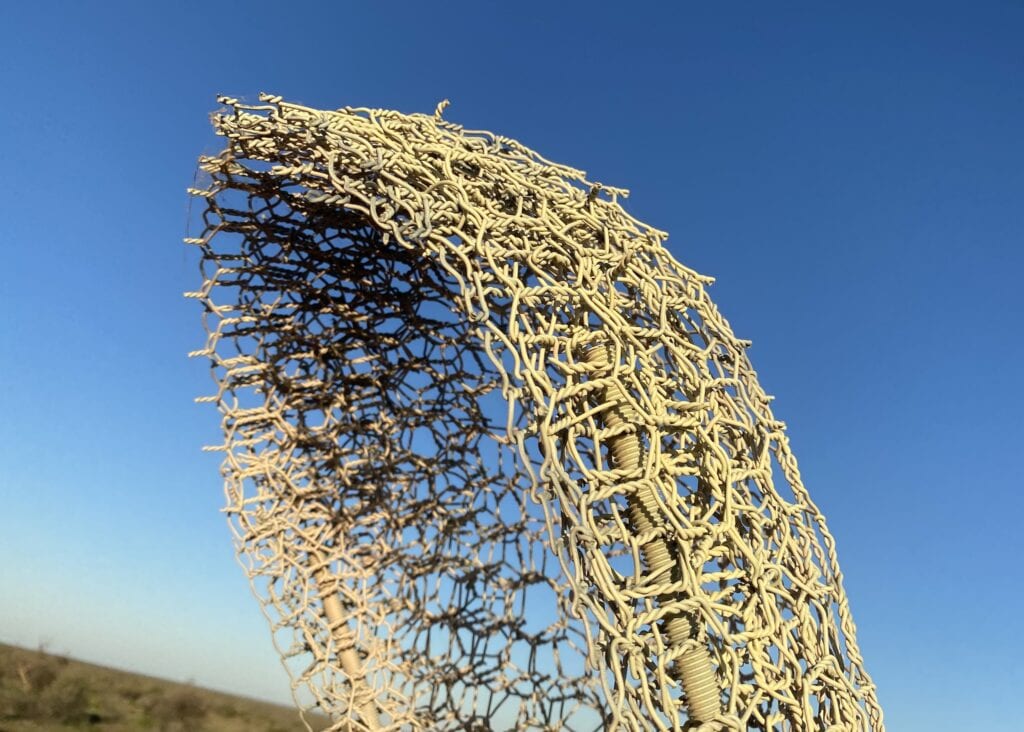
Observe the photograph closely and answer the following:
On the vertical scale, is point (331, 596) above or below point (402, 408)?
below

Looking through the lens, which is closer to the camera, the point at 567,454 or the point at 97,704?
the point at 567,454

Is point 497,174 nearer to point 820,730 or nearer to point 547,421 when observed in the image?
point 547,421

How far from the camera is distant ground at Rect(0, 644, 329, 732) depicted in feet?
24.0

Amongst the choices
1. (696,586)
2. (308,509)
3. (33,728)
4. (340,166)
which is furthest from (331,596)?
(33,728)

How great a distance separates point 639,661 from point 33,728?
6.97 metres

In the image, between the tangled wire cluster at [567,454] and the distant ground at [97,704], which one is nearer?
the tangled wire cluster at [567,454]

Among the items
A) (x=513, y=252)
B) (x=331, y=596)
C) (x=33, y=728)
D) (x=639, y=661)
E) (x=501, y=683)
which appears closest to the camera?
(x=639, y=661)

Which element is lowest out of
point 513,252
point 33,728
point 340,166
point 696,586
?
point 33,728

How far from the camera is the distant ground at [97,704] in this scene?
7.30 meters

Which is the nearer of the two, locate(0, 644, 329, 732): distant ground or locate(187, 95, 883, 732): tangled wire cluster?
locate(187, 95, 883, 732): tangled wire cluster

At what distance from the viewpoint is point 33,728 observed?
666cm

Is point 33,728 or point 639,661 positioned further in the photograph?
point 33,728

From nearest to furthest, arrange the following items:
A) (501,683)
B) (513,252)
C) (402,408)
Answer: (513,252) → (501,683) → (402,408)

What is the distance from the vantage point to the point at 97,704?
8492mm
